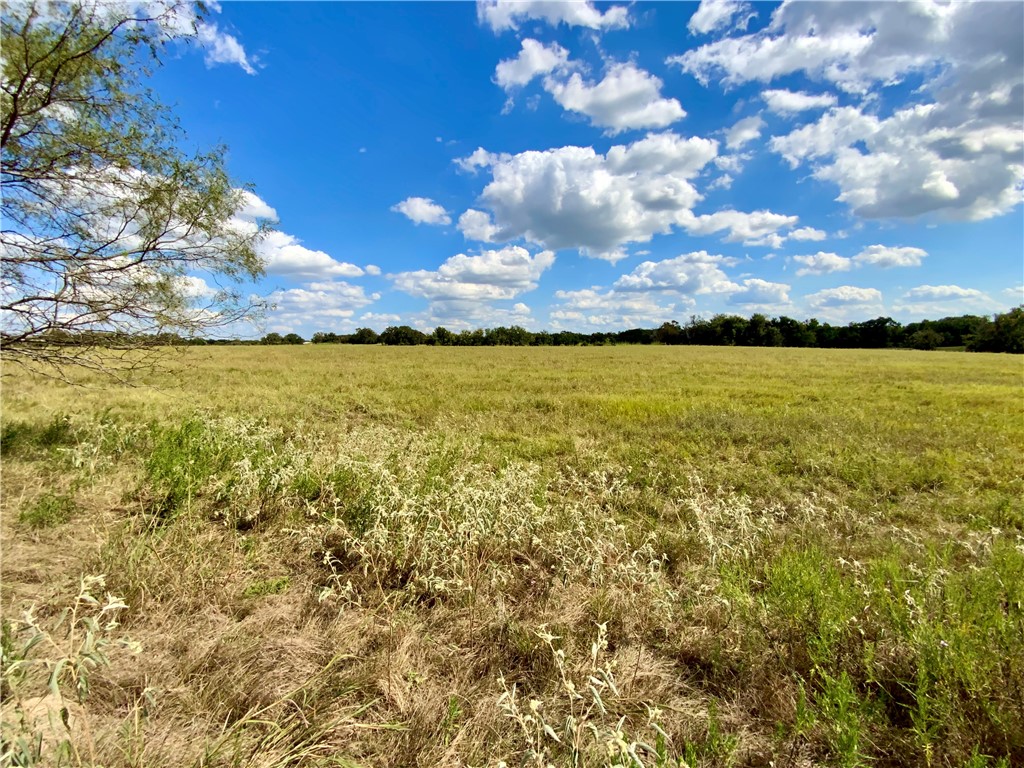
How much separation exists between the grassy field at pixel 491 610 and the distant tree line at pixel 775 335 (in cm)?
7517

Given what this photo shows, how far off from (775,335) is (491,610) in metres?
110

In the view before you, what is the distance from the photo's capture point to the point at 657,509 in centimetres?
596

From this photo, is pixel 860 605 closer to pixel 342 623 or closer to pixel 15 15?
pixel 342 623

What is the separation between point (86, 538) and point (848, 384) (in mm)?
25249

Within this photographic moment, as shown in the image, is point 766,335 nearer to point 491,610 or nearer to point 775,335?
point 775,335

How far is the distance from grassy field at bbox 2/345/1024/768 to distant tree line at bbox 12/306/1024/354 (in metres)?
75.2

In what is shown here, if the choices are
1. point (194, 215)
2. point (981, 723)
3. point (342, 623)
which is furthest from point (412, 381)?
point (981, 723)

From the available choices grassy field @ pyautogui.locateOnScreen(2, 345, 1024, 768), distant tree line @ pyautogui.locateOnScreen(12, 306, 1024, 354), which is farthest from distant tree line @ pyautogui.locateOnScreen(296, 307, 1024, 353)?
grassy field @ pyautogui.locateOnScreen(2, 345, 1024, 768)

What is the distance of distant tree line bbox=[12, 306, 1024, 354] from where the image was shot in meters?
79.6

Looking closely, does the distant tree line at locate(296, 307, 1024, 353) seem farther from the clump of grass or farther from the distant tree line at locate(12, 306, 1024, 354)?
the clump of grass

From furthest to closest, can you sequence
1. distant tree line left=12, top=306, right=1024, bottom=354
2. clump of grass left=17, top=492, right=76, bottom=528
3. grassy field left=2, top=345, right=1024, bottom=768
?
distant tree line left=12, top=306, right=1024, bottom=354 < clump of grass left=17, top=492, right=76, bottom=528 < grassy field left=2, top=345, right=1024, bottom=768

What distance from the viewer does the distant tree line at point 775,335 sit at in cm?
7956

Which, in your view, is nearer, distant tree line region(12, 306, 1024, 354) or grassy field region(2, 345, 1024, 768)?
grassy field region(2, 345, 1024, 768)

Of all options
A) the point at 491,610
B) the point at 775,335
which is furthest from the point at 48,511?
the point at 775,335
